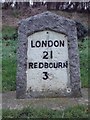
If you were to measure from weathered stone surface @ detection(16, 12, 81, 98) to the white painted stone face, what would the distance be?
0.06 meters

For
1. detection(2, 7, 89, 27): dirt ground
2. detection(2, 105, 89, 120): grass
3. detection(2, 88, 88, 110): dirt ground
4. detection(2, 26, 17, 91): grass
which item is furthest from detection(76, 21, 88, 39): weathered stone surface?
detection(2, 105, 89, 120): grass

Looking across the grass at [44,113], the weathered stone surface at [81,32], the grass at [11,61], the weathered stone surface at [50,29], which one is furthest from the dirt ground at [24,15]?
the grass at [44,113]

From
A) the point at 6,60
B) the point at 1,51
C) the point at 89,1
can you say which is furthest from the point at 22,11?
the point at 6,60

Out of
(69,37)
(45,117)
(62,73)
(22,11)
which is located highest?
(22,11)

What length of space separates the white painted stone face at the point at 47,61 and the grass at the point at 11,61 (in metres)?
0.89

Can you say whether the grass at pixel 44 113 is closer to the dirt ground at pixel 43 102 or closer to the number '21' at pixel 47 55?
the dirt ground at pixel 43 102

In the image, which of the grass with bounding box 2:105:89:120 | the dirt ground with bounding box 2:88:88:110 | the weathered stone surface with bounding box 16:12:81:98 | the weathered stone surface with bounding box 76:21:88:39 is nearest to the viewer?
the grass with bounding box 2:105:89:120

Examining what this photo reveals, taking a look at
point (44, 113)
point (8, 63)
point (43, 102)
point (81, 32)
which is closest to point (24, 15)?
point (81, 32)

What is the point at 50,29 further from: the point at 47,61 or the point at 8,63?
the point at 8,63

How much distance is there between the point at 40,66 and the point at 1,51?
485 centimetres

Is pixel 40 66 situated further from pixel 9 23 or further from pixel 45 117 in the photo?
pixel 9 23

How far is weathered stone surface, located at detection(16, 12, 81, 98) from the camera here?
6.81 meters

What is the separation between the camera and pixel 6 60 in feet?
34.0

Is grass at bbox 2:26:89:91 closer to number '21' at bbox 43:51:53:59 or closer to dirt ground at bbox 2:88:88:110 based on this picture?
dirt ground at bbox 2:88:88:110
